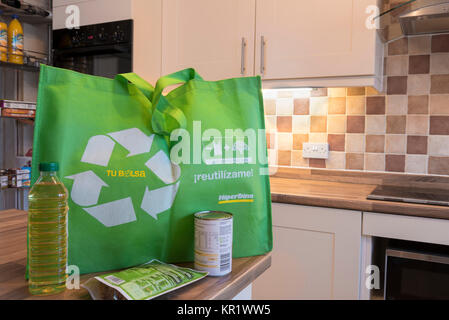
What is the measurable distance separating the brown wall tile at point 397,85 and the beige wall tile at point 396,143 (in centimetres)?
23

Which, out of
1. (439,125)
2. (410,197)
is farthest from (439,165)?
(410,197)

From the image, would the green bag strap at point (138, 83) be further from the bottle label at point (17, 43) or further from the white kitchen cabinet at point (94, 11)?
the bottle label at point (17, 43)

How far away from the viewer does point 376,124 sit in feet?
6.43

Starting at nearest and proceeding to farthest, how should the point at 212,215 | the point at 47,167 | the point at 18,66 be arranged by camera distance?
the point at 47,167
the point at 212,215
the point at 18,66

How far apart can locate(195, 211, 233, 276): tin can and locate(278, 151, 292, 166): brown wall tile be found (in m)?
1.65

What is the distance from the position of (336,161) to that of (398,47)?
2.22 ft

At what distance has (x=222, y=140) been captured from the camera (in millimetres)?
666

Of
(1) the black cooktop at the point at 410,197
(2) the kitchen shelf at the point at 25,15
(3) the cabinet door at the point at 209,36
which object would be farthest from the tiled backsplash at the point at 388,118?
(2) the kitchen shelf at the point at 25,15

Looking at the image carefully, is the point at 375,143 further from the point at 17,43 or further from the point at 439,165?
the point at 17,43

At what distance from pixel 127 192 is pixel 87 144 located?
3.9 inches

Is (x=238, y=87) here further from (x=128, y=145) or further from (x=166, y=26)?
(x=166, y=26)

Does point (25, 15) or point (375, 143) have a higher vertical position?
point (25, 15)

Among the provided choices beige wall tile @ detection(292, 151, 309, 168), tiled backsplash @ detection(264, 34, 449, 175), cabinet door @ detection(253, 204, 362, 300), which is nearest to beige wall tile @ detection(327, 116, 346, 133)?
tiled backsplash @ detection(264, 34, 449, 175)
